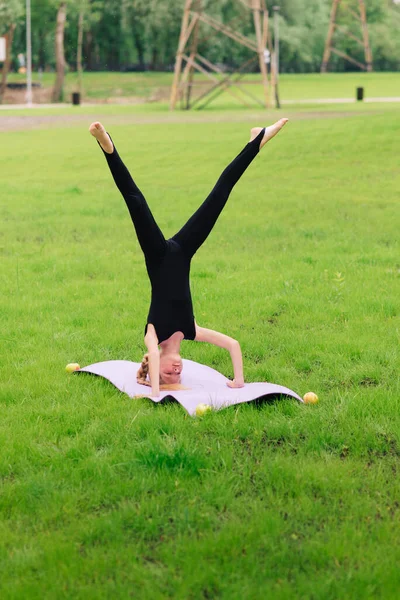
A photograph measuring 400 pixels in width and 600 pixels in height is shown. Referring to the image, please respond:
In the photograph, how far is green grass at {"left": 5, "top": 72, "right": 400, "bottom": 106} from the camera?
55.7 meters

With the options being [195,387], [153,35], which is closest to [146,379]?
[195,387]

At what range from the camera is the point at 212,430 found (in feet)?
16.8

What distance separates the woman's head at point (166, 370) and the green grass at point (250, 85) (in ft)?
153

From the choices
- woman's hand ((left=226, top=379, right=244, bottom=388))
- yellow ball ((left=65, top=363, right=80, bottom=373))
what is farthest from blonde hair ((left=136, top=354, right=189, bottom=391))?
yellow ball ((left=65, top=363, right=80, bottom=373))

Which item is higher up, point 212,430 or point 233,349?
point 233,349

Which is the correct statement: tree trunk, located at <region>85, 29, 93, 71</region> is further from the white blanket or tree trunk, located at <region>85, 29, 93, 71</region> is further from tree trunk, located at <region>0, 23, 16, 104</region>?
the white blanket

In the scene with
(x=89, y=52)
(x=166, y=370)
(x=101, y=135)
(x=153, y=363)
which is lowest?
(x=166, y=370)

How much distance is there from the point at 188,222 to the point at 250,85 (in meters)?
62.5

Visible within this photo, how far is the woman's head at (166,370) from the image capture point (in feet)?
19.3

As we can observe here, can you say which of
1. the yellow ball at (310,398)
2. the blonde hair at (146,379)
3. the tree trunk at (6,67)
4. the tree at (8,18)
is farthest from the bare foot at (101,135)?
the tree trunk at (6,67)

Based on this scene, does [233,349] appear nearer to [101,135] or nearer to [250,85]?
[101,135]

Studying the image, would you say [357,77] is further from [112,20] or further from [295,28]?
[112,20]

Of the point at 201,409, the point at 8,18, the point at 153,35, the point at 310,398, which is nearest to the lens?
the point at 201,409

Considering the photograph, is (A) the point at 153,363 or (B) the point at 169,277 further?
(B) the point at 169,277
